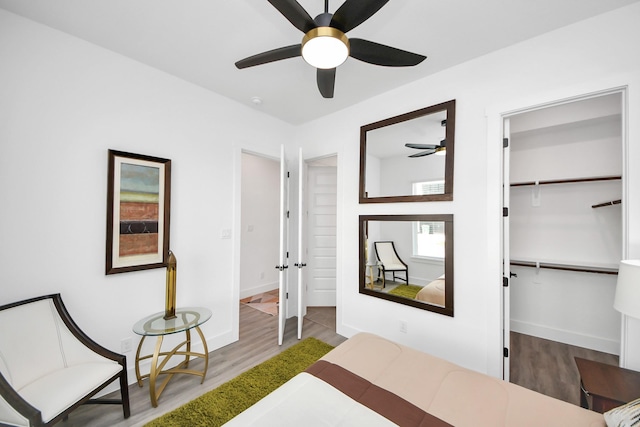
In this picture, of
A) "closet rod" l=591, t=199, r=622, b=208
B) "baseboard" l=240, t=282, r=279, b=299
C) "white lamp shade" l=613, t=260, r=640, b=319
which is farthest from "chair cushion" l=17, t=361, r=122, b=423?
"closet rod" l=591, t=199, r=622, b=208

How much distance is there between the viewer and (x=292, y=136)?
3.65 m

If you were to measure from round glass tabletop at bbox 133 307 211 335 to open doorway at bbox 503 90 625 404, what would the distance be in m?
2.93

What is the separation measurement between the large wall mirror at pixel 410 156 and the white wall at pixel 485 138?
81 mm

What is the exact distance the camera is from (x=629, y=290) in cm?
125

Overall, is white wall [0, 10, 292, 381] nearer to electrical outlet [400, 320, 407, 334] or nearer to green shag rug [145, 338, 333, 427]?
green shag rug [145, 338, 333, 427]

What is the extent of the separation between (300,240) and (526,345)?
2.86m

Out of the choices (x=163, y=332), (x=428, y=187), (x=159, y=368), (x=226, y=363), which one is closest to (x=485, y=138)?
(x=428, y=187)

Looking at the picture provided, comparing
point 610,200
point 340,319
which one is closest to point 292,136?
A: point 340,319

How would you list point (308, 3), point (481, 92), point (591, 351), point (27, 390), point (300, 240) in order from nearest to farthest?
point (27, 390) < point (308, 3) < point (481, 92) < point (591, 351) < point (300, 240)

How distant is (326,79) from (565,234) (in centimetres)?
335

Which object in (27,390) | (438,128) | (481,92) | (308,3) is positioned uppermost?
(308,3)

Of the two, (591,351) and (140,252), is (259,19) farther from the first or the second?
(591,351)

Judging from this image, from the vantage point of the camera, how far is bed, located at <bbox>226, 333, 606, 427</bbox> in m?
1.08

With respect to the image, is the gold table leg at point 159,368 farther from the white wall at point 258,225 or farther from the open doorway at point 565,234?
the open doorway at point 565,234
